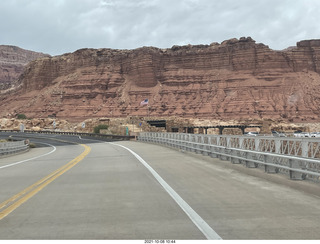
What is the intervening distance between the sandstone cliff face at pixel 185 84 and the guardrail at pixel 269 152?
100 meters

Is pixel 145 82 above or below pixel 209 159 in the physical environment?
above

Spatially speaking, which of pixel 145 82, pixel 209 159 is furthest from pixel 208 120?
pixel 209 159

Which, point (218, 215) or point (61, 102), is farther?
point (61, 102)

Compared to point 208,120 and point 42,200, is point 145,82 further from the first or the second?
point 42,200

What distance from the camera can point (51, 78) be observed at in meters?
148

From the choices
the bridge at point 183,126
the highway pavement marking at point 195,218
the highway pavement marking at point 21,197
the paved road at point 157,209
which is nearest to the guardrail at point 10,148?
the paved road at point 157,209

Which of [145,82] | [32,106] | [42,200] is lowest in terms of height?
[42,200]

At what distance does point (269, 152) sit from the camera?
1052cm

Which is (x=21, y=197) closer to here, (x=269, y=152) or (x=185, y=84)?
(x=269, y=152)

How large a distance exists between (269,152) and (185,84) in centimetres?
12320

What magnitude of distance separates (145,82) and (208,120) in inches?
1361

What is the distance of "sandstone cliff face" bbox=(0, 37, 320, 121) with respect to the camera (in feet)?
397

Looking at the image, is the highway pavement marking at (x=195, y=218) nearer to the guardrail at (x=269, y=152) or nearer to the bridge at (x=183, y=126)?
the guardrail at (x=269, y=152)

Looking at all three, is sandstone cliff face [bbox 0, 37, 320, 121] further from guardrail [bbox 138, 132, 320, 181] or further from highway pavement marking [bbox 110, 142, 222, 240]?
highway pavement marking [bbox 110, 142, 222, 240]
